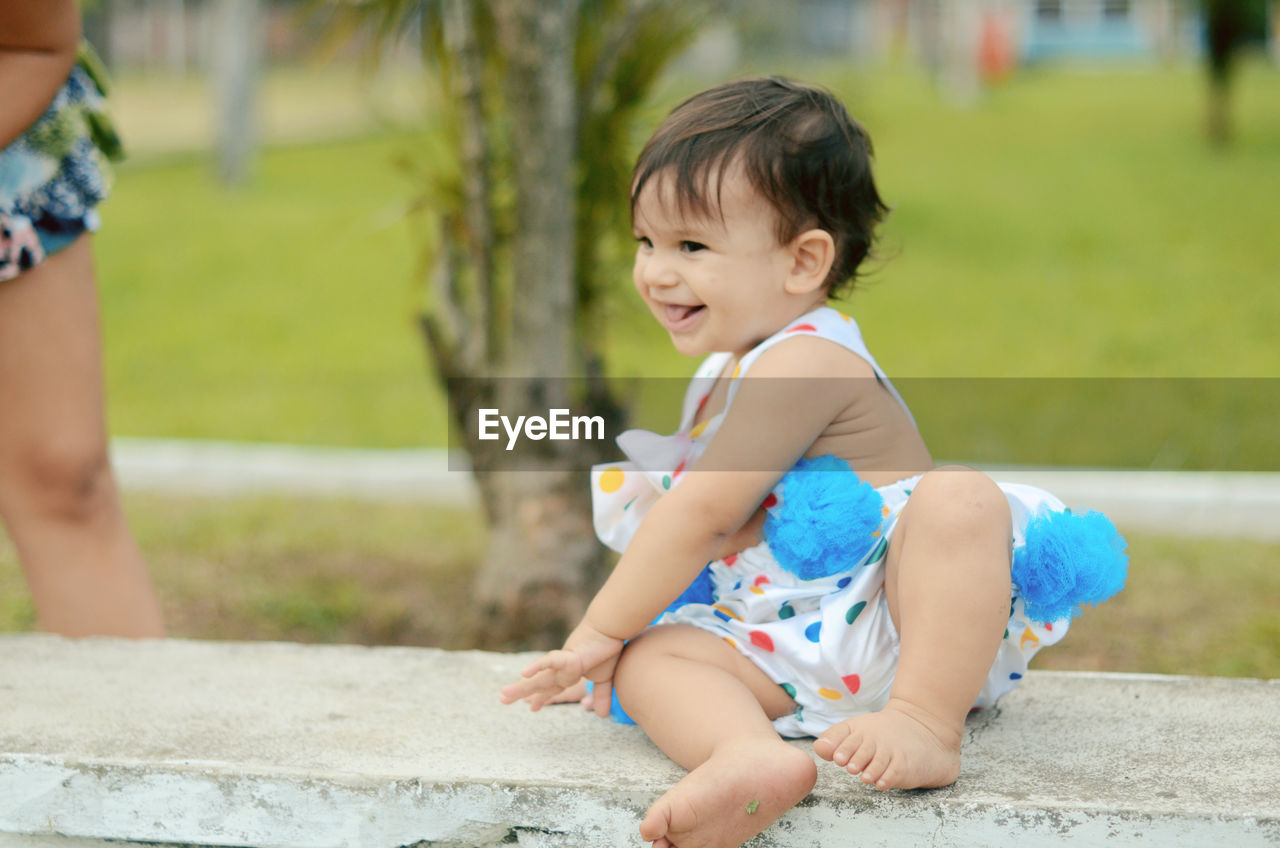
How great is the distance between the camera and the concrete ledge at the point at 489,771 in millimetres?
1554

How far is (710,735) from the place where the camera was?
160 centimetres

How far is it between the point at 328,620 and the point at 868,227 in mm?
2218

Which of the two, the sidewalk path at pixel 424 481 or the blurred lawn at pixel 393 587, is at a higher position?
the blurred lawn at pixel 393 587

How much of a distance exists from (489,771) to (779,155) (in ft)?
2.91

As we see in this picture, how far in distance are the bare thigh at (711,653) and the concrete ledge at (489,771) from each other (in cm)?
13

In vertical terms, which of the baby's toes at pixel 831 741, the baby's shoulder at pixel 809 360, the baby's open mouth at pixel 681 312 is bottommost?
the baby's toes at pixel 831 741

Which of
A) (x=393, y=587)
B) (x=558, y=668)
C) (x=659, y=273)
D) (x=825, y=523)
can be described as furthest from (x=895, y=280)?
(x=558, y=668)

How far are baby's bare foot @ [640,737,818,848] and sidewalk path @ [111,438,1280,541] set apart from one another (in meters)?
2.79

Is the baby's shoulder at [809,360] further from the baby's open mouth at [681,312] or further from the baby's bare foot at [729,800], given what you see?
the baby's bare foot at [729,800]

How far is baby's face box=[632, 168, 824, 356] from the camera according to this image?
68.8 inches

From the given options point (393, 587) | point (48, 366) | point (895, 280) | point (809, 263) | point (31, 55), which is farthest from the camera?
point (895, 280)

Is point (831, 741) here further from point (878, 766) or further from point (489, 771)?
point (489, 771)

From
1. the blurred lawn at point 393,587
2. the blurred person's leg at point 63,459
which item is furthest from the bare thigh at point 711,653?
the blurred lawn at point 393,587

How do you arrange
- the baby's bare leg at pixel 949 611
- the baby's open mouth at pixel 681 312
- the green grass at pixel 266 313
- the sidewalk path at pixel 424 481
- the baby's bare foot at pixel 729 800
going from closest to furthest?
the baby's bare foot at pixel 729 800
the baby's bare leg at pixel 949 611
the baby's open mouth at pixel 681 312
the sidewalk path at pixel 424 481
the green grass at pixel 266 313
